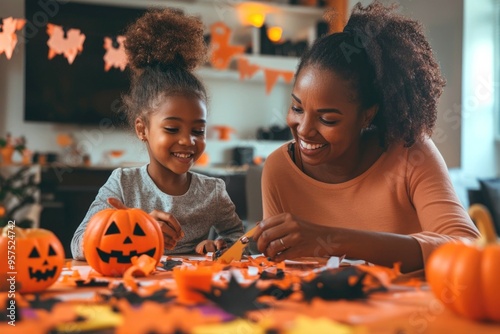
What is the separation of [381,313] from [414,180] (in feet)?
2.47

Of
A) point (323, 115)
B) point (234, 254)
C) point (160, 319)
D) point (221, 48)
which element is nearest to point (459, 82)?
point (221, 48)

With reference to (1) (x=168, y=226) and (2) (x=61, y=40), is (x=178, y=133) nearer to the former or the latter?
(1) (x=168, y=226)

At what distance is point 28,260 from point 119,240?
227 millimetres

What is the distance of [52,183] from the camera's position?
16.0ft

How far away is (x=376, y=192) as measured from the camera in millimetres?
1452

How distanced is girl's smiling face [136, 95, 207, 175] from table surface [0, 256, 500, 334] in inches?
31.1

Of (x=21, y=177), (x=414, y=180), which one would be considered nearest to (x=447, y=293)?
(x=414, y=180)

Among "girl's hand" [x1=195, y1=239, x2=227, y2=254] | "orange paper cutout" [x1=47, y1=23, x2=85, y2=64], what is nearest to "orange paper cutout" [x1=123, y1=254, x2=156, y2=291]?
"girl's hand" [x1=195, y1=239, x2=227, y2=254]

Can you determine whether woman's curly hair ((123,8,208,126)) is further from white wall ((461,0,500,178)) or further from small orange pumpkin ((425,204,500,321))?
white wall ((461,0,500,178))

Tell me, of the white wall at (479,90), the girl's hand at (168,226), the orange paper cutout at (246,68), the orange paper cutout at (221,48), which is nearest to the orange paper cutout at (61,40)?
the girl's hand at (168,226)

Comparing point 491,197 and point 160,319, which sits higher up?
point 160,319

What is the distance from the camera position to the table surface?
0.62 m

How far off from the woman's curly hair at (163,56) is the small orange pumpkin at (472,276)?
1.12m

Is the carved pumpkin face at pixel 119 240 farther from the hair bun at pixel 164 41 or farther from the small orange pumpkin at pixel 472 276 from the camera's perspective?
the hair bun at pixel 164 41
